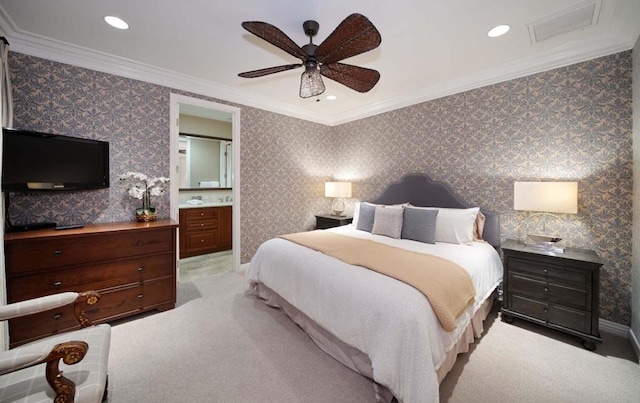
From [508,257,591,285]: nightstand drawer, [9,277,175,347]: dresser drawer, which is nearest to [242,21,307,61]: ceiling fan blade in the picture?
Answer: [9,277,175,347]: dresser drawer

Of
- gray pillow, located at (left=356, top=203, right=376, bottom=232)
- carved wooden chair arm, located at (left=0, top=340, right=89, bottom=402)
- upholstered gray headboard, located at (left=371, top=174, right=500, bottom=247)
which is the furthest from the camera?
gray pillow, located at (left=356, top=203, right=376, bottom=232)

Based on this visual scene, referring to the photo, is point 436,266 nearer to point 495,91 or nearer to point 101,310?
point 495,91

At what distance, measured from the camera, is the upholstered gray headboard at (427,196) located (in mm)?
2963

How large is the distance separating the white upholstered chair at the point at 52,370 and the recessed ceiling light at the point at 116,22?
224 centimetres

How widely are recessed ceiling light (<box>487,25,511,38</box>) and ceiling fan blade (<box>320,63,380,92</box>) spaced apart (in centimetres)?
111

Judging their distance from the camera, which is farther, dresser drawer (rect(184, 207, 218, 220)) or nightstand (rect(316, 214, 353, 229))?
dresser drawer (rect(184, 207, 218, 220))

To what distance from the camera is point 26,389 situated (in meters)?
1.11

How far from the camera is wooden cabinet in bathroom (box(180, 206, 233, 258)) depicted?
4531mm

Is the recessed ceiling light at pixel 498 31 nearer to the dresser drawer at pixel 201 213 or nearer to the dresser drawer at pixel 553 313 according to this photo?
the dresser drawer at pixel 553 313

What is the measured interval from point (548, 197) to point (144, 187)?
168 inches

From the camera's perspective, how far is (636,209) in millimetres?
2125

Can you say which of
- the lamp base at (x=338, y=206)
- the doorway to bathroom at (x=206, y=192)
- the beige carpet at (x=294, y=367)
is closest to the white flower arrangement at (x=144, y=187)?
the doorway to bathroom at (x=206, y=192)

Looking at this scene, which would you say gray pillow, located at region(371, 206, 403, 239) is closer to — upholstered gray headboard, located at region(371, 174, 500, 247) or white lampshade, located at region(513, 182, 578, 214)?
upholstered gray headboard, located at region(371, 174, 500, 247)

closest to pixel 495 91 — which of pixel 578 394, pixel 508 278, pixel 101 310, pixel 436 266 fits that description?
pixel 508 278
